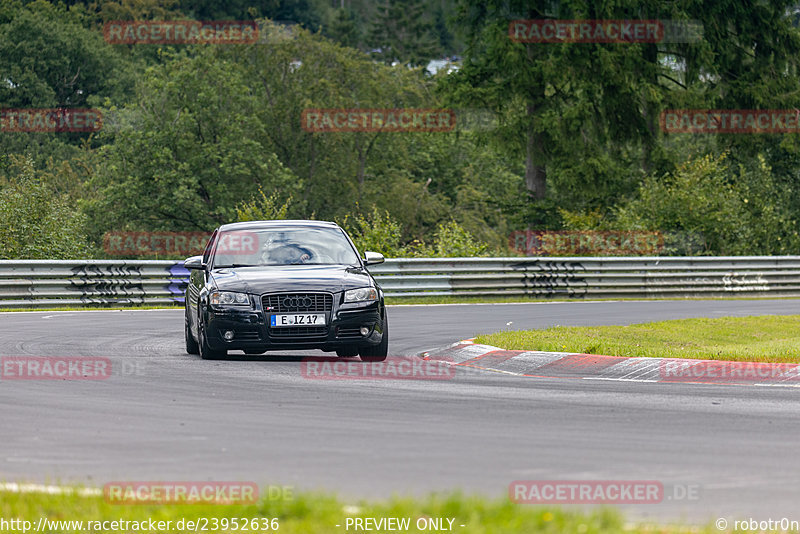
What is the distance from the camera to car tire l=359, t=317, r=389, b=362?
1403 centimetres

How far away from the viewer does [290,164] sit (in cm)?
6812

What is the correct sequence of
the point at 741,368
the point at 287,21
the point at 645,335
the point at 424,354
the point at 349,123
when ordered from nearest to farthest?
the point at 741,368 < the point at 424,354 < the point at 645,335 < the point at 349,123 < the point at 287,21

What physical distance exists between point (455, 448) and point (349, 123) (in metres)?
58.5

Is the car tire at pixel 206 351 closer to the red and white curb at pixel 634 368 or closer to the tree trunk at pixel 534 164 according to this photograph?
the red and white curb at pixel 634 368

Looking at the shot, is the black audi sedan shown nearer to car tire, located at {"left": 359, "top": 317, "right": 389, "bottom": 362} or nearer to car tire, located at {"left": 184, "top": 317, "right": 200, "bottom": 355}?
car tire, located at {"left": 359, "top": 317, "right": 389, "bottom": 362}

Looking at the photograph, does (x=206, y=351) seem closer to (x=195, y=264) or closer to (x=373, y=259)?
(x=195, y=264)

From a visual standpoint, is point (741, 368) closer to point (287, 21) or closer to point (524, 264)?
point (524, 264)

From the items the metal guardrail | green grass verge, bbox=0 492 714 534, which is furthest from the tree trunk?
green grass verge, bbox=0 492 714 534

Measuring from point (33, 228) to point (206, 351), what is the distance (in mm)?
18438

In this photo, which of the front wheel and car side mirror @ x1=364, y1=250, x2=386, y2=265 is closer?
the front wheel

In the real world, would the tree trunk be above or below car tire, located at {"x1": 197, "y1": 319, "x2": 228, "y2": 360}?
above

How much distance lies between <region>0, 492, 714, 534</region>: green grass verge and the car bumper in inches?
295

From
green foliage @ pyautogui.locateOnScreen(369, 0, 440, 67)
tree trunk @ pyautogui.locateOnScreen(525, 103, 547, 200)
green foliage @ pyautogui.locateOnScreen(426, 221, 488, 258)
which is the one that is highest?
green foliage @ pyautogui.locateOnScreen(369, 0, 440, 67)

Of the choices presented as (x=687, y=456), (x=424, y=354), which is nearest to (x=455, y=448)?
(x=687, y=456)
